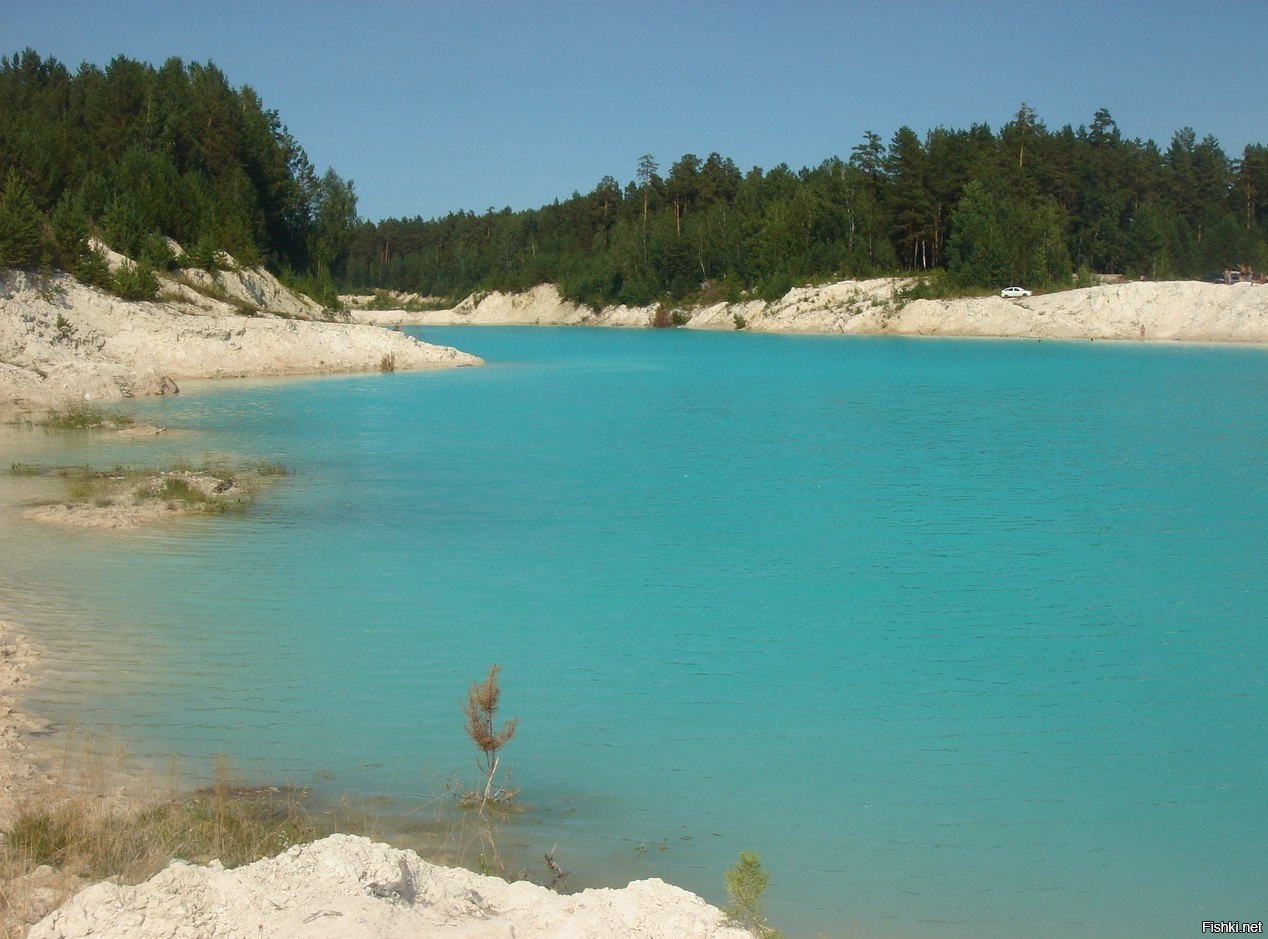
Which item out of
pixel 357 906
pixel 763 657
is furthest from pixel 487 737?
pixel 763 657

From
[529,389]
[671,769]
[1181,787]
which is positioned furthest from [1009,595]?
[529,389]

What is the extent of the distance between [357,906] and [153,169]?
45465 millimetres

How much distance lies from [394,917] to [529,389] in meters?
35.0

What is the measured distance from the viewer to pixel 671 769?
25.9 feet

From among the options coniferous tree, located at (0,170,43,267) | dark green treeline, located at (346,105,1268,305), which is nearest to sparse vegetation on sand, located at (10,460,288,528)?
coniferous tree, located at (0,170,43,267)

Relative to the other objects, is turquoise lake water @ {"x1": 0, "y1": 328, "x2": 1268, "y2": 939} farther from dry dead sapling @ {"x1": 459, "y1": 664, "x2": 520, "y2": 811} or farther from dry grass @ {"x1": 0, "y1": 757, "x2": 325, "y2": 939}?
dry grass @ {"x1": 0, "y1": 757, "x2": 325, "y2": 939}

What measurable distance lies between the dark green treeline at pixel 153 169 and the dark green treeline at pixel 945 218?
4150 cm

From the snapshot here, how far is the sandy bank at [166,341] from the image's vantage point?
1212 inches

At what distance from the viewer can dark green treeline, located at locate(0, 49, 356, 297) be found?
3847 cm

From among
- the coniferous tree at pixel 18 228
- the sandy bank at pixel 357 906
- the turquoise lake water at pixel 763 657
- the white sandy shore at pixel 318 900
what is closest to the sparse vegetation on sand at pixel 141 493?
the turquoise lake water at pixel 763 657

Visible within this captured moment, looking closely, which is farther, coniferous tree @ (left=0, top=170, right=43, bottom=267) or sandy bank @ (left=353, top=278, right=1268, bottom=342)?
sandy bank @ (left=353, top=278, right=1268, bottom=342)

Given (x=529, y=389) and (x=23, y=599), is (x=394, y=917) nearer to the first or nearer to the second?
(x=23, y=599)

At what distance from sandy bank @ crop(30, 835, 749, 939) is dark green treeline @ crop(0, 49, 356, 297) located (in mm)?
32956

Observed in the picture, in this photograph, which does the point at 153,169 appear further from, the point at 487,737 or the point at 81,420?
the point at 487,737
